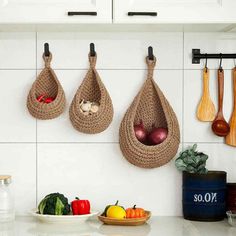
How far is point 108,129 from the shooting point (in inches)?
103

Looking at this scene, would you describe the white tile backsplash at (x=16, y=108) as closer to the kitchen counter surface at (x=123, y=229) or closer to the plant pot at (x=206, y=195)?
the kitchen counter surface at (x=123, y=229)

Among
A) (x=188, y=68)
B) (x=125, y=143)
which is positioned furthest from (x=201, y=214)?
(x=188, y=68)

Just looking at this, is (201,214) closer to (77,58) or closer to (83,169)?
(83,169)

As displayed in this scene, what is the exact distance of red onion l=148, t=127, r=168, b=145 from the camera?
8.23 ft

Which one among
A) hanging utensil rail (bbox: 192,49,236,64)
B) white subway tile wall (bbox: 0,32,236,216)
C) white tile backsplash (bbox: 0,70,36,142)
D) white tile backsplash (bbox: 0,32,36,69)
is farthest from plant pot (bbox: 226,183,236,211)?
white tile backsplash (bbox: 0,32,36,69)

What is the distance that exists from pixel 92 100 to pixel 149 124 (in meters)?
0.26

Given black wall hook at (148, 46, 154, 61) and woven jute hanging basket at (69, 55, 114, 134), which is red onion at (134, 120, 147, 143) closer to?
woven jute hanging basket at (69, 55, 114, 134)

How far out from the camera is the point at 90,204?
2.62 metres

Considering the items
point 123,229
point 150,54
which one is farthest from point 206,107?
point 123,229

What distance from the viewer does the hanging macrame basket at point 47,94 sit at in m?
2.52

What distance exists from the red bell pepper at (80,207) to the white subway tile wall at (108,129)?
18cm

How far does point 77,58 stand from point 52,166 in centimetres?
48

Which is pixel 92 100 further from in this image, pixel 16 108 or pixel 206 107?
pixel 206 107
